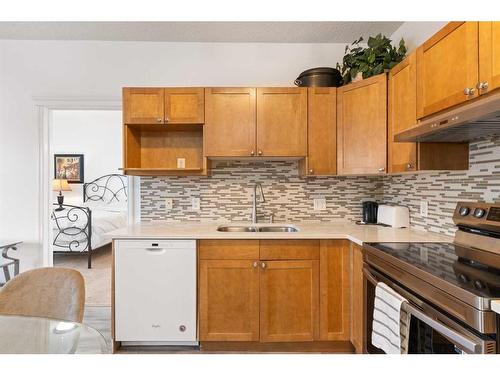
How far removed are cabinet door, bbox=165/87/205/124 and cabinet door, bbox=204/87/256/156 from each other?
7 centimetres

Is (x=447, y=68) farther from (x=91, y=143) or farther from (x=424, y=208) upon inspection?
(x=91, y=143)

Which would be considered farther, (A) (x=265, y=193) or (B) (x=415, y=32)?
(A) (x=265, y=193)

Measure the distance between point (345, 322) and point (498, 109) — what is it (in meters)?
1.66

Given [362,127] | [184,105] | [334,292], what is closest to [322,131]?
[362,127]

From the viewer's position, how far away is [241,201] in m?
2.73

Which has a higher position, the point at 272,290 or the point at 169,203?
the point at 169,203

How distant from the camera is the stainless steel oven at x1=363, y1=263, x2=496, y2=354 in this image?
2.96ft

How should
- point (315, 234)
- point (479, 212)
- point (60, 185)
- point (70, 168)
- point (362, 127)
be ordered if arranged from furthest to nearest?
point (70, 168) → point (60, 185) → point (362, 127) → point (315, 234) → point (479, 212)

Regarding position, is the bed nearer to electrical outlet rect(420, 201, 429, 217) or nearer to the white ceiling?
the white ceiling

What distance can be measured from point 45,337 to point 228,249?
45.6 inches

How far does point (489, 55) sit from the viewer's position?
1232mm

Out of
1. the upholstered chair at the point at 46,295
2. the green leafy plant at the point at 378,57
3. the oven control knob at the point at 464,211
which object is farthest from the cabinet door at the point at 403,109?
the upholstered chair at the point at 46,295

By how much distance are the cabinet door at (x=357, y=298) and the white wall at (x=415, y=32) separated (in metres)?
1.55

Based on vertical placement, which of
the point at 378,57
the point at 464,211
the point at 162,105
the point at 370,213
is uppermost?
the point at 378,57
